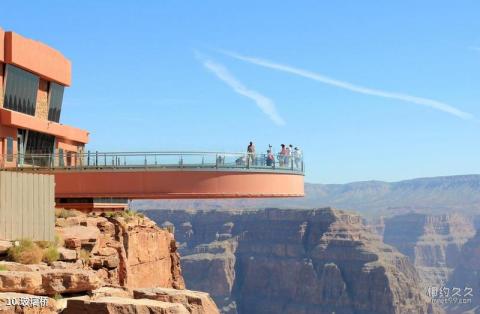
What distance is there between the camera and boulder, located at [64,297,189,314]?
15188mm

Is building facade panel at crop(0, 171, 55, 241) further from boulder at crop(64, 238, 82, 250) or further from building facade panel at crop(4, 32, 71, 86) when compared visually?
building facade panel at crop(4, 32, 71, 86)

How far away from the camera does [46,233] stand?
24.9 m

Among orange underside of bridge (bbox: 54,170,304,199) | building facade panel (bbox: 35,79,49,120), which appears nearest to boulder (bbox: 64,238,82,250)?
orange underside of bridge (bbox: 54,170,304,199)

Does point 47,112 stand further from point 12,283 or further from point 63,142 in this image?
point 12,283

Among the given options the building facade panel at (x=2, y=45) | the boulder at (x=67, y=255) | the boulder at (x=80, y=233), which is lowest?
the boulder at (x=67, y=255)

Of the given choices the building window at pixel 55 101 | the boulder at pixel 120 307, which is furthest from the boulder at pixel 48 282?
the building window at pixel 55 101

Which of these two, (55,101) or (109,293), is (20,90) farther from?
(109,293)

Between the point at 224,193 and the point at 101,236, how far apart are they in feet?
25.0

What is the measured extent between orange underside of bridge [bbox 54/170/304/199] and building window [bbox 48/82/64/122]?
40.9 ft

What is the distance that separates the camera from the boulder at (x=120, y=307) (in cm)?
1519

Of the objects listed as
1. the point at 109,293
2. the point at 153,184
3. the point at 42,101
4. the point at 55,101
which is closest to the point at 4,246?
the point at 109,293

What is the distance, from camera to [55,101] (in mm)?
48906

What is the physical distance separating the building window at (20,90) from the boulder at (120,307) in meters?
27.7

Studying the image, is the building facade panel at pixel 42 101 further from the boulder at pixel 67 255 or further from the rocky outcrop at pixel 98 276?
the boulder at pixel 67 255
